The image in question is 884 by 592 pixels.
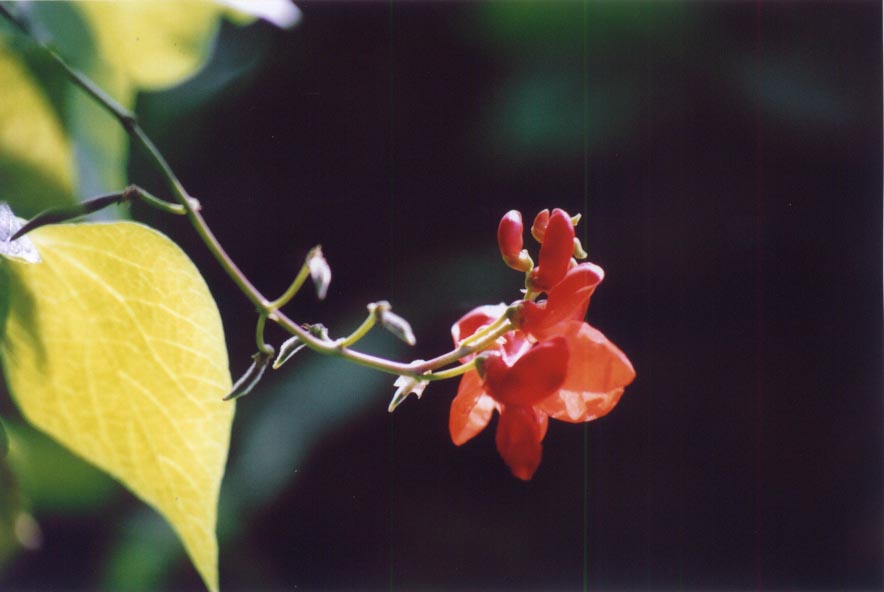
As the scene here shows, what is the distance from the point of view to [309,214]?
2.72ft

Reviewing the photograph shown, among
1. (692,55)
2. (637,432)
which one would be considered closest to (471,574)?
(637,432)

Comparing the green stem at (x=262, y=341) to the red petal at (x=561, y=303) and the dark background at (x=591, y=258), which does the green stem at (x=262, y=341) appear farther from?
the dark background at (x=591, y=258)

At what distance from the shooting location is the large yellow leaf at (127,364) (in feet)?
1.52

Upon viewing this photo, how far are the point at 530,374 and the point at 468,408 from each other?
0.07m

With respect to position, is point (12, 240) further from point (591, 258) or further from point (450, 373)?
point (591, 258)

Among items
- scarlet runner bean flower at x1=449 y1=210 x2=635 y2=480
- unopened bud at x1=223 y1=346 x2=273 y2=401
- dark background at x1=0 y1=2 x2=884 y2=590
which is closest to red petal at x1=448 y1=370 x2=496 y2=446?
scarlet runner bean flower at x1=449 y1=210 x2=635 y2=480

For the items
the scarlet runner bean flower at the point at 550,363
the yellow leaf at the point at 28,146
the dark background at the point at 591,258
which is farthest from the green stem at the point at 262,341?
the dark background at the point at 591,258

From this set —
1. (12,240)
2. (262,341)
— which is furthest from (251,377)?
(12,240)

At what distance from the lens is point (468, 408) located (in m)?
0.48

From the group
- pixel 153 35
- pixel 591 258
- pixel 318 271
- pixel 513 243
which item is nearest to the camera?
pixel 318 271

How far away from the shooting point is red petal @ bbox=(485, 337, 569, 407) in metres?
0.42

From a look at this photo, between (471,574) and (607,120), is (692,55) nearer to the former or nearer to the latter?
(607,120)

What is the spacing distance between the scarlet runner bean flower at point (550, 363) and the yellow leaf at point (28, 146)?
31cm

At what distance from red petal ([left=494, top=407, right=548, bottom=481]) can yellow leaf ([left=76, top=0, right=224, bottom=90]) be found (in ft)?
1.33
